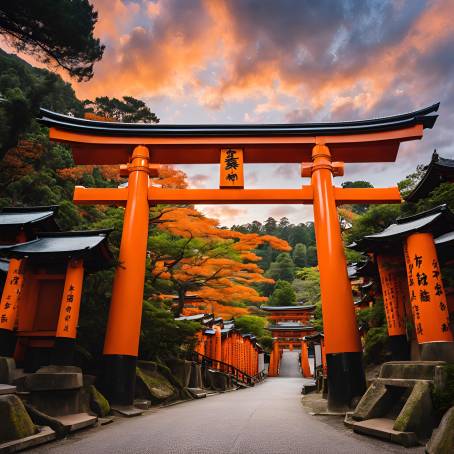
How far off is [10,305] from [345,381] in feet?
23.8

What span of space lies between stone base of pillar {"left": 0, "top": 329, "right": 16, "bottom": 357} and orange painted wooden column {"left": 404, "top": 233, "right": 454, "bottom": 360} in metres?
7.84

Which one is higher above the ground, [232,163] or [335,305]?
[232,163]

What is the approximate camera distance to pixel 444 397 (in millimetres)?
4531

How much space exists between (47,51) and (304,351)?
107ft

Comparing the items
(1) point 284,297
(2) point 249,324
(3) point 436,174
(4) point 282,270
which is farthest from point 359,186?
(3) point 436,174

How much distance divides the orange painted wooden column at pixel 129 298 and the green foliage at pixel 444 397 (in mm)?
5995

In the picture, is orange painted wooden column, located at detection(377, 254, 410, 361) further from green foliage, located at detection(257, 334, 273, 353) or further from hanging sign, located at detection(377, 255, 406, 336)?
Answer: green foliage, located at detection(257, 334, 273, 353)

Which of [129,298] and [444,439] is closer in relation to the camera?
[444,439]

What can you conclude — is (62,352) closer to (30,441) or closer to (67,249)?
(67,249)

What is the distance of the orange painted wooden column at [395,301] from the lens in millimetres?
7598

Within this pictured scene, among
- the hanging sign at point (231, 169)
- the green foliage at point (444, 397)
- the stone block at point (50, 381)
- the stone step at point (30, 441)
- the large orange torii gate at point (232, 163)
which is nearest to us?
the stone step at point (30, 441)

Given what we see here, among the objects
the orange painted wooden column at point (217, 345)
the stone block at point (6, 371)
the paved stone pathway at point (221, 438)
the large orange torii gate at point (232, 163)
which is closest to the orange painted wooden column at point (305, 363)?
the orange painted wooden column at point (217, 345)

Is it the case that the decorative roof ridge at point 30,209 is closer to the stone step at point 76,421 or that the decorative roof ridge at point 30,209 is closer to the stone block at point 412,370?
the stone step at point 76,421

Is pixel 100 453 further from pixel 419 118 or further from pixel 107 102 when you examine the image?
pixel 107 102
